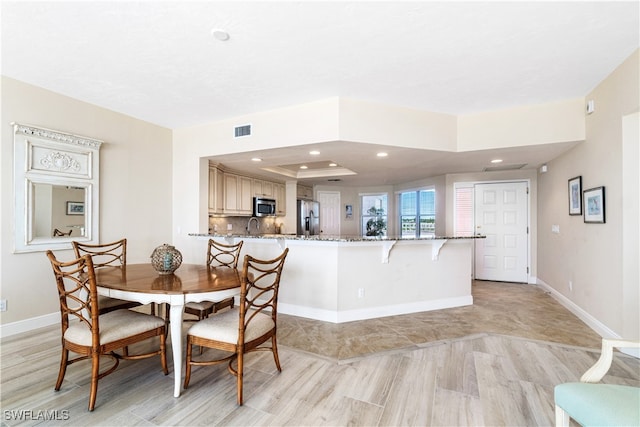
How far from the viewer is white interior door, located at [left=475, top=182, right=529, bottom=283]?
557cm

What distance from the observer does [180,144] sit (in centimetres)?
448

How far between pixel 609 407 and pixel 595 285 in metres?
2.67

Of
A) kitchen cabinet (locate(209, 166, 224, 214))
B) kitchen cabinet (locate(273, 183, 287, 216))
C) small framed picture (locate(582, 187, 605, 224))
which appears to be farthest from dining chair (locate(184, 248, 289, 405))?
kitchen cabinet (locate(273, 183, 287, 216))

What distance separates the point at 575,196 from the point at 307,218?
5006 mm

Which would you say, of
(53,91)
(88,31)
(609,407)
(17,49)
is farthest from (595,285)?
(53,91)

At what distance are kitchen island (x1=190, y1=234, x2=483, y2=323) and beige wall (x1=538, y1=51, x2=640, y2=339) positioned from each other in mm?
1275

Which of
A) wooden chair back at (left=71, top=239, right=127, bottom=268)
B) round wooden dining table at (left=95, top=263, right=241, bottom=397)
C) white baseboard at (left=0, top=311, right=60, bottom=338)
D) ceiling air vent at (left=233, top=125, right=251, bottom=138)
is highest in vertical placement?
ceiling air vent at (left=233, top=125, right=251, bottom=138)

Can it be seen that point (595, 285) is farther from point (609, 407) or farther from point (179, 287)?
point (179, 287)

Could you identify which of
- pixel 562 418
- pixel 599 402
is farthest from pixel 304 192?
pixel 599 402

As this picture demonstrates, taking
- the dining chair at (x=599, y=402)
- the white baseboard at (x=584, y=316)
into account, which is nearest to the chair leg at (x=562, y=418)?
the dining chair at (x=599, y=402)

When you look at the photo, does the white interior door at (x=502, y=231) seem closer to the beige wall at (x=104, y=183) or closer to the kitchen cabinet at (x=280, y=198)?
the kitchen cabinet at (x=280, y=198)

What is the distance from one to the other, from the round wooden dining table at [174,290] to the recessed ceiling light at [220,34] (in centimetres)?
184

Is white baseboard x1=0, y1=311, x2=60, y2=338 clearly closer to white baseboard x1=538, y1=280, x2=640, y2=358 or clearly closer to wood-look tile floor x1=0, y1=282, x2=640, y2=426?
wood-look tile floor x1=0, y1=282, x2=640, y2=426

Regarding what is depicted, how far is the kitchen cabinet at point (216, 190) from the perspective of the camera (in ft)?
15.4
